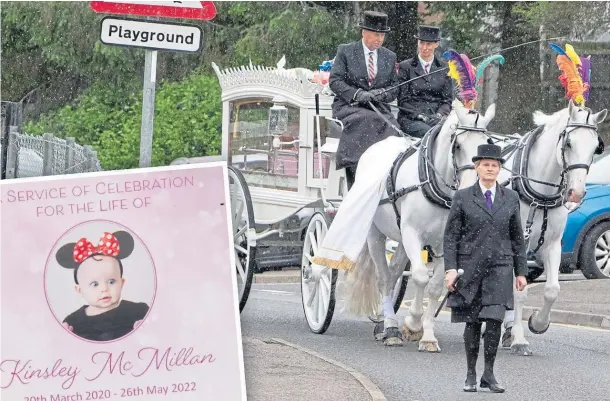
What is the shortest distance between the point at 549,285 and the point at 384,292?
1720 mm

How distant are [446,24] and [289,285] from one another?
10033mm

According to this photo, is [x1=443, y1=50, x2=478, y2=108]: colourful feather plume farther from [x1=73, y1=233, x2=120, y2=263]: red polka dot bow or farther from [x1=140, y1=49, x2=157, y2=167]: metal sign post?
[x1=73, y1=233, x2=120, y2=263]: red polka dot bow

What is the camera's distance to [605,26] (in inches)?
1072

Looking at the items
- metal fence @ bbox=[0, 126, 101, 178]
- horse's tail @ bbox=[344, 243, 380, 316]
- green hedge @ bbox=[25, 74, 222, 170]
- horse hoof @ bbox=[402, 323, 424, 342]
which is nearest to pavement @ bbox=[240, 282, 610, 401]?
Answer: horse hoof @ bbox=[402, 323, 424, 342]

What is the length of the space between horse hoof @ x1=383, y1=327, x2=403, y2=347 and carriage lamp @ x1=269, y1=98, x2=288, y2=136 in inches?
155

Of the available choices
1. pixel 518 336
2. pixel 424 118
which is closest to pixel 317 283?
pixel 424 118

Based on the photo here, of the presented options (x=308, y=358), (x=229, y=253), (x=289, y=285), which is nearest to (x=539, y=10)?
(x=289, y=285)

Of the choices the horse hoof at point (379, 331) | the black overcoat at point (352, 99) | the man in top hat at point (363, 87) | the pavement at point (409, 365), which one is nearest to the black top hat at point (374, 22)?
the man in top hat at point (363, 87)

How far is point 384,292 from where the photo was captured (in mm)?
13211

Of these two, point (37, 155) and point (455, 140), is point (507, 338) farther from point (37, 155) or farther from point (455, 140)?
point (37, 155)

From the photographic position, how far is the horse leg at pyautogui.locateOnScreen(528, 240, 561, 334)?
12016 millimetres

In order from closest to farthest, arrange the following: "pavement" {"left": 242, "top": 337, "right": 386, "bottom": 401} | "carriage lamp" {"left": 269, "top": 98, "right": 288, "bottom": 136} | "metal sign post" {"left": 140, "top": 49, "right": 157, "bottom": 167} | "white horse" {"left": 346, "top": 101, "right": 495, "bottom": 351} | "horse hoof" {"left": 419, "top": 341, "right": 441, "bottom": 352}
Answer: "metal sign post" {"left": 140, "top": 49, "right": 157, "bottom": 167}, "pavement" {"left": 242, "top": 337, "right": 386, "bottom": 401}, "white horse" {"left": 346, "top": 101, "right": 495, "bottom": 351}, "horse hoof" {"left": 419, "top": 341, "right": 441, "bottom": 352}, "carriage lamp" {"left": 269, "top": 98, "right": 288, "bottom": 136}

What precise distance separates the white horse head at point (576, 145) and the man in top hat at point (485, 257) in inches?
65.6

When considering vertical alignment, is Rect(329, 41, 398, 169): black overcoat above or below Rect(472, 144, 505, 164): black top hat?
above
